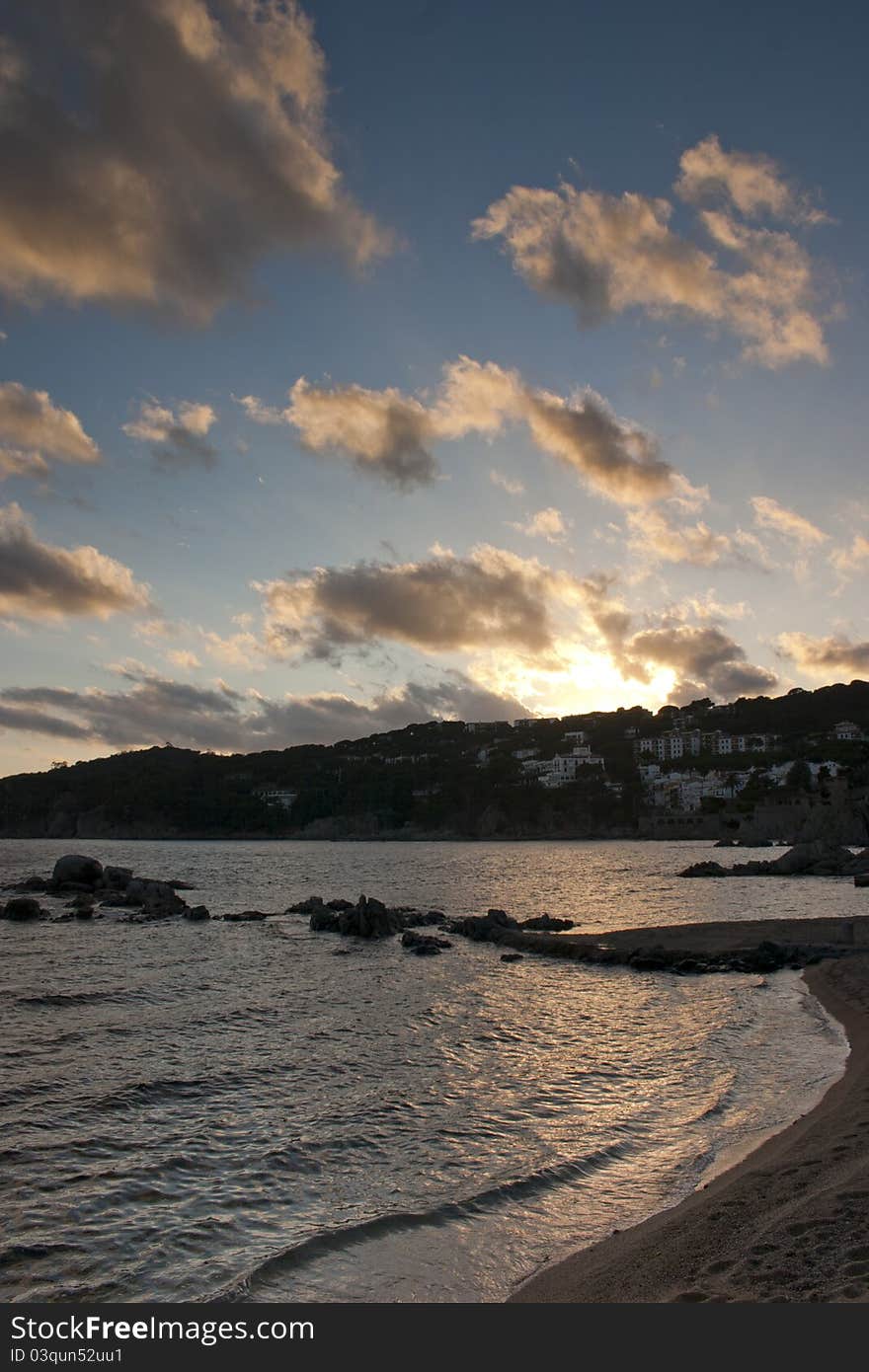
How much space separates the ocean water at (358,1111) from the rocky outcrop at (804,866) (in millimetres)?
57586

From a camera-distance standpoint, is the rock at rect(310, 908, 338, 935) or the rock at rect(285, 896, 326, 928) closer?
the rock at rect(310, 908, 338, 935)

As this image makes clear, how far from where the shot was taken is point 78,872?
6556cm

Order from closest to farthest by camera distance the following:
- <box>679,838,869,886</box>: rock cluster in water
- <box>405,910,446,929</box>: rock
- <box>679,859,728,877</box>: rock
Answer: <box>405,910,446,929</box>: rock
<box>679,838,869,886</box>: rock cluster in water
<box>679,859,728,877</box>: rock

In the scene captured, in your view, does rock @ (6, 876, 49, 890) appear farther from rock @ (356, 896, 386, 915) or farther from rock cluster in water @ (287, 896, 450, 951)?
rock @ (356, 896, 386, 915)

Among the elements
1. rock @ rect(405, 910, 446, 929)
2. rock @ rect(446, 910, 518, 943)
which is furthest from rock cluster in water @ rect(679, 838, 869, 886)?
rock @ rect(446, 910, 518, 943)

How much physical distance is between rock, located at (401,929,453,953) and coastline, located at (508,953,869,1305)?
25.1m

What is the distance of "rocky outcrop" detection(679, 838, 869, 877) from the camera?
262ft

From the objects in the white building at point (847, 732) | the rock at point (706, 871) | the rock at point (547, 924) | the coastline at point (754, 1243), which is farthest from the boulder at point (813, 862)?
the white building at point (847, 732)

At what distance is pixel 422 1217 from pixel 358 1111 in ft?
14.5

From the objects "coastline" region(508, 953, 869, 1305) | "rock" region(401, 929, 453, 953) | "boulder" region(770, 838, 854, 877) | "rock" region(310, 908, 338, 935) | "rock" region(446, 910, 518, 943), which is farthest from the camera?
"boulder" region(770, 838, 854, 877)

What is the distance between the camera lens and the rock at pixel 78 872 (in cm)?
6519

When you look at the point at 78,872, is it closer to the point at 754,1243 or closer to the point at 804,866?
the point at 754,1243

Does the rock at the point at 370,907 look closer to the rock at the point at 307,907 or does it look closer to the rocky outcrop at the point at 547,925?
the rocky outcrop at the point at 547,925

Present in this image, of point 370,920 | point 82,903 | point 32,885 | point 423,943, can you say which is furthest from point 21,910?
point 423,943
